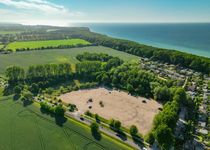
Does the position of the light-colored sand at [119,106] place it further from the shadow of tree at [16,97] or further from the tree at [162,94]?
the shadow of tree at [16,97]

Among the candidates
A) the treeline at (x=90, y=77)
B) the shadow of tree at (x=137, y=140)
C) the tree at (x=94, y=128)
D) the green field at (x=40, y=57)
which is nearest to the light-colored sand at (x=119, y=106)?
the shadow of tree at (x=137, y=140)

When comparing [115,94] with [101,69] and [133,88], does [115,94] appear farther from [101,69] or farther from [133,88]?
[101,69]

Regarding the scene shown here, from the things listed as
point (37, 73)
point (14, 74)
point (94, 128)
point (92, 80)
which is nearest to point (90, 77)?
point (92, 80)

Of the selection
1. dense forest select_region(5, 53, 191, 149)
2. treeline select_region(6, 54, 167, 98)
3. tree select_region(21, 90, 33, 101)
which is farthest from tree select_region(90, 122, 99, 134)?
treeline select_region(6, 54, 167, 98)

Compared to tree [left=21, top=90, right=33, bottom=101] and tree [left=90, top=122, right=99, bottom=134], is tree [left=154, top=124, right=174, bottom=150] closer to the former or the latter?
tree [left=90, top=122, right=99, bottom=134]

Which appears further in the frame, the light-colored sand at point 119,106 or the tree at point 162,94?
the tree at point 162,94

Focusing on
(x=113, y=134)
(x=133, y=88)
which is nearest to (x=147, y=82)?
(x=133, y=88)

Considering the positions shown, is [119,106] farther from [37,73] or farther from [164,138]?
[37,73]
